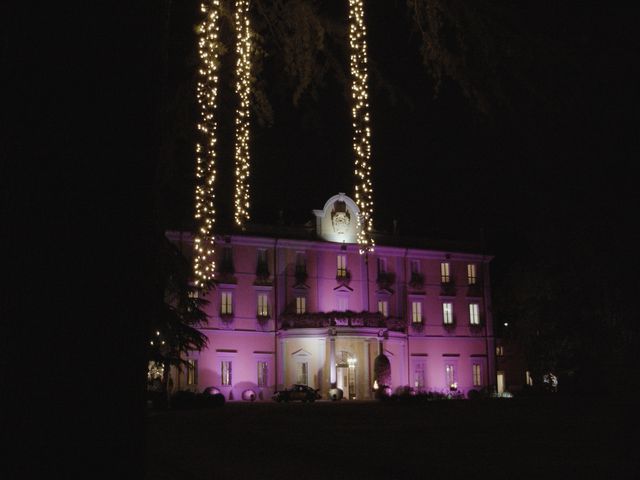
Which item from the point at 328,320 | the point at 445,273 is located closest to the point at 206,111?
the point at 328,320

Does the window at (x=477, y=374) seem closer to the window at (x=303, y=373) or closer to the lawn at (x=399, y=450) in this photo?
the window at (x=303, y=373)

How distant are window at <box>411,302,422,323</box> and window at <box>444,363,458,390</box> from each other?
3.74 meters

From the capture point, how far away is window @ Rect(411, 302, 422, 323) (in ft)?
157

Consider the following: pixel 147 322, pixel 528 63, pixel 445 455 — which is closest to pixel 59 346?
pixel 147 322

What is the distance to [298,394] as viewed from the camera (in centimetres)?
3884

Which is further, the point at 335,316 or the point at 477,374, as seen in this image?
the point at 477,374

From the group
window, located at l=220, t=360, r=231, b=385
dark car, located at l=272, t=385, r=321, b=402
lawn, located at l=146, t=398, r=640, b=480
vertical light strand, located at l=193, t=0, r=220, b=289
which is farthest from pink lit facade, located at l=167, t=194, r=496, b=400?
vertical light strand, located at l=193, t=0, r=220, b=289

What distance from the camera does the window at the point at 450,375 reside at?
4775 cm

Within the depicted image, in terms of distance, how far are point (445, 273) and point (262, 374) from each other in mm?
15510

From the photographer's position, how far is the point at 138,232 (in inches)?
103

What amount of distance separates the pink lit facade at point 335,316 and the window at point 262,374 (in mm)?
84

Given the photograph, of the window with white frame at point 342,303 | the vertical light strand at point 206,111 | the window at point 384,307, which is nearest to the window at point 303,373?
the window with white frame at point 342,303

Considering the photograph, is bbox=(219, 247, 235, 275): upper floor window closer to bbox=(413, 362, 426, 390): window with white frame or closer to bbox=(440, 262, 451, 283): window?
bbox=(413, 362, 426, 390): window with white frame

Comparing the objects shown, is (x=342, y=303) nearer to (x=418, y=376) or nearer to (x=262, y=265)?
(x=262, y=265)
